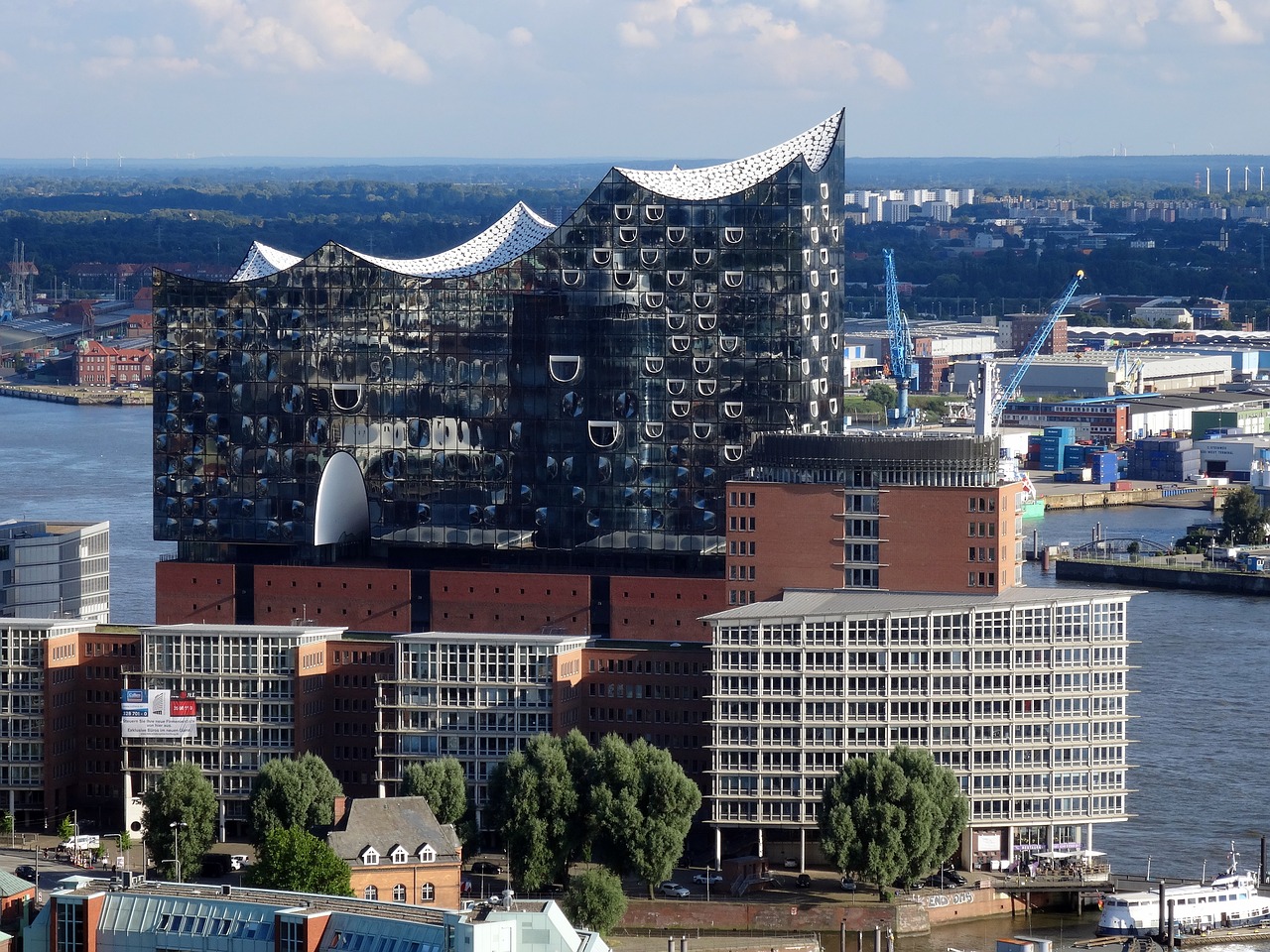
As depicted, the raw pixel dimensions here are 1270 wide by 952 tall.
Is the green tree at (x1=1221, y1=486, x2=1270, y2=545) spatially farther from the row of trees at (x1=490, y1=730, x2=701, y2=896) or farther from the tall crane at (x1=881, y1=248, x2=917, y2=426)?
the row of trees at (x1=490, y1=730, x2=701, y2=896)

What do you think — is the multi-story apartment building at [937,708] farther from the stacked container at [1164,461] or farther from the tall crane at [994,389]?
the stacked container at [1164,461]

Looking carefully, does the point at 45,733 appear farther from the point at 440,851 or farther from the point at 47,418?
the point at 47,418

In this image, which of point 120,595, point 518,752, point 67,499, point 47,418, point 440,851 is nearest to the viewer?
point 440,851

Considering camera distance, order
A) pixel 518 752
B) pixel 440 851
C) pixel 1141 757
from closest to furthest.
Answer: pixel 440 851 < pixel 518 752 < pixel 1141 757

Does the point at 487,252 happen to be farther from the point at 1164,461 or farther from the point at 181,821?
the point at 1164,461

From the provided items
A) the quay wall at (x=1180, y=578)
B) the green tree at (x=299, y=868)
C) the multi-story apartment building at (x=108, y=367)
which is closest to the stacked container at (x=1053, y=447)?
the quay wall at (x=1180, y=578)

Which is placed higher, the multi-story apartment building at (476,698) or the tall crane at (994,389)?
the tall crane at (994,389)

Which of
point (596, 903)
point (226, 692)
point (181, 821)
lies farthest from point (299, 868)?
point (226, 692)

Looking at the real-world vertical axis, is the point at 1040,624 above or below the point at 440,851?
above

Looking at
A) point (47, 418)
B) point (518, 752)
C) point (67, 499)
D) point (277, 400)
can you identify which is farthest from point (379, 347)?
point (47, 418)
